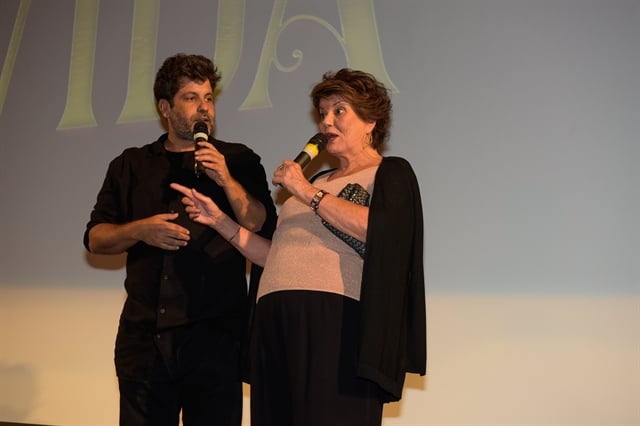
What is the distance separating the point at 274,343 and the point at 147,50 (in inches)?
85.8

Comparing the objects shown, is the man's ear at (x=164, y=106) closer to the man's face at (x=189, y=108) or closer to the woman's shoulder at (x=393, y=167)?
the man's face at (x=189, y=108)

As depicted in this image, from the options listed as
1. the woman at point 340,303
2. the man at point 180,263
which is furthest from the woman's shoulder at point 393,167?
the man at point 180,263

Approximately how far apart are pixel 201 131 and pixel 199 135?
0.11ft

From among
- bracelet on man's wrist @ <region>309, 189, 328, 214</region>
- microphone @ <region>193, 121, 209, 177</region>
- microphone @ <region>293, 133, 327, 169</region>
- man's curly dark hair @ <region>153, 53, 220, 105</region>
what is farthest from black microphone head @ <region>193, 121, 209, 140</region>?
bracelet on man's wrist @ <region>309, 189, 328, 214</region>

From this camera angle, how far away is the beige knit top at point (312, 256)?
2.01 m

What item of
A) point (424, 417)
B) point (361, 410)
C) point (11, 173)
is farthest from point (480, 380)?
point (11, 173)

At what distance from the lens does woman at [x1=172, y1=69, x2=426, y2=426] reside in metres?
1.93

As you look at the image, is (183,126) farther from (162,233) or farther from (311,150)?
(311,150)

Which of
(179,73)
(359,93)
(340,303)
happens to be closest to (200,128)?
(179,73)

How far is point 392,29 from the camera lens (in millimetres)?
3354

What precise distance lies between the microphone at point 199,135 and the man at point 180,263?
0.05ft

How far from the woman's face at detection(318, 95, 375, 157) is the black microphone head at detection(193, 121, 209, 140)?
38cm

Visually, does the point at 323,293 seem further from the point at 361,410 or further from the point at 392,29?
the point at 392,29

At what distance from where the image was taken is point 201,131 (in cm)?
238
